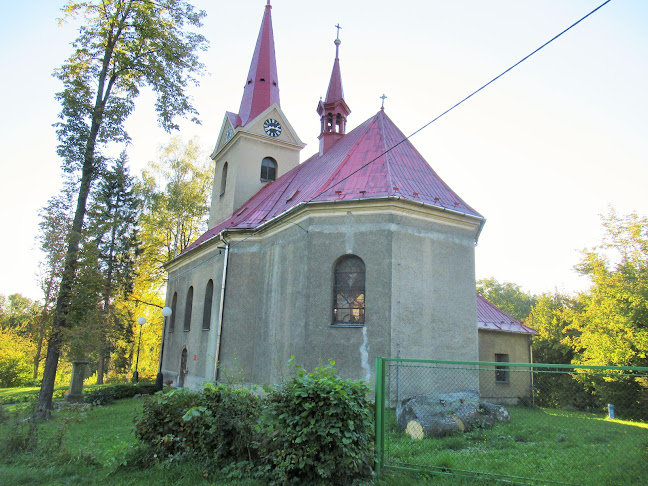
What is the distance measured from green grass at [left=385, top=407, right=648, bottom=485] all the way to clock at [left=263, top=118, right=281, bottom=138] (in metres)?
18.4

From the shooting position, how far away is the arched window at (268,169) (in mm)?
23625

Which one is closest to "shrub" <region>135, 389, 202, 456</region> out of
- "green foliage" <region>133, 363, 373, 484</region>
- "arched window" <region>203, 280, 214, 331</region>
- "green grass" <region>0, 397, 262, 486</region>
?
"green foliage" <region>133, 363, 373, 484</region>

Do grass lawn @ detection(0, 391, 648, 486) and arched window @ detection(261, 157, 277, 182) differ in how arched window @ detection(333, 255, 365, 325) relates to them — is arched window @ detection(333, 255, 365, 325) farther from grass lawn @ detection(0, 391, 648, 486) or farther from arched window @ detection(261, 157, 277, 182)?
arched window @ detection(261, 157, 277, 182)

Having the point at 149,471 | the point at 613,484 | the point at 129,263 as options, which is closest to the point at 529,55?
the point at 613,484

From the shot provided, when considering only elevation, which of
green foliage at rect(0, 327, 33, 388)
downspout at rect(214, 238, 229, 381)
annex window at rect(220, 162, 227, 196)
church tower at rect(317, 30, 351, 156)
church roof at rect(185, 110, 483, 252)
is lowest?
green foliage at rect(0, 327, 33, 388)

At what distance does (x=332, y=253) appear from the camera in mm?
13594

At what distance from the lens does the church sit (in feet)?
41.9

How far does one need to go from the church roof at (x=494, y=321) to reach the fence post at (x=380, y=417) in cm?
1122

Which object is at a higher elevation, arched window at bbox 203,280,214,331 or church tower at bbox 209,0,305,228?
church tower at bbox 209,0,305,228

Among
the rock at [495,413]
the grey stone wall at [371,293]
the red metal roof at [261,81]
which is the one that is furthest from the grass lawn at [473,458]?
the red metal roof at [261,81]

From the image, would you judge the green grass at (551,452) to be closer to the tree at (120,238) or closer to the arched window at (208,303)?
the arched window at (208,303)

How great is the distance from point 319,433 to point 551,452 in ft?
10.8

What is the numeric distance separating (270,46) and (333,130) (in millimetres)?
7976

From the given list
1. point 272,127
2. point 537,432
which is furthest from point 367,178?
point 272,127
